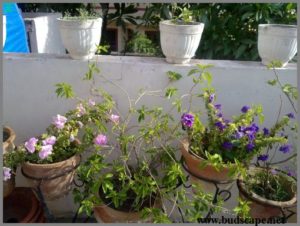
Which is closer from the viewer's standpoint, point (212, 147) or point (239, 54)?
point (212, 147)

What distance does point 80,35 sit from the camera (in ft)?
5.53

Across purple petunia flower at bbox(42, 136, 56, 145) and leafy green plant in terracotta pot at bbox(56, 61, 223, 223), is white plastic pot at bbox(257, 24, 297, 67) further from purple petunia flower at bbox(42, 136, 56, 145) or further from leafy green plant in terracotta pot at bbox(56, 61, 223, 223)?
purple petunia flower at bbox(42, 136, 56, 145)

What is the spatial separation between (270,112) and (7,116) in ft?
5.24

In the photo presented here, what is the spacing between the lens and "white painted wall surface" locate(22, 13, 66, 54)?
3.26m

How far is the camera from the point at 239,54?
2240mm

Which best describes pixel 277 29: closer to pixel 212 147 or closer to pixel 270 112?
pixel 270 112

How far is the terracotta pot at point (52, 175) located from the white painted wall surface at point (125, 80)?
389 mm

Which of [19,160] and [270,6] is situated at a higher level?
[270,6]

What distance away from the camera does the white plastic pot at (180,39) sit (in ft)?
5.43

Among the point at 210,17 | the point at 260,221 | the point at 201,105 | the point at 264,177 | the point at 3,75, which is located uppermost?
the point at 210,17

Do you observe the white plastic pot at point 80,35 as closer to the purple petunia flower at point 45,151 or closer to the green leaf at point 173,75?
the green leaf at point 173,75

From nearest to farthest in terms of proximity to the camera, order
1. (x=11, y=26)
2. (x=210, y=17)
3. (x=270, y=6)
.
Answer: (x=270, y=6)
(x=210, y=17)
(x=11, y=26)

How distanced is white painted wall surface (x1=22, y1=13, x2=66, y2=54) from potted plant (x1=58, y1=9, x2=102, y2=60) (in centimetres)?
170

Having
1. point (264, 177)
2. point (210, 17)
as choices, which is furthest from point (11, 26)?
point (264, 177)
